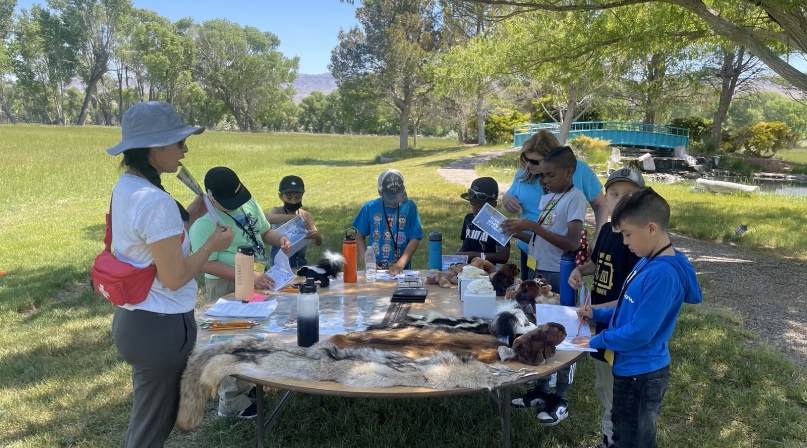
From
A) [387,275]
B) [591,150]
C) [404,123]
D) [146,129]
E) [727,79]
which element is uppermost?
[727,79]

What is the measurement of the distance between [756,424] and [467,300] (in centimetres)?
223

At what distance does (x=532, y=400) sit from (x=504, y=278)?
1046mm

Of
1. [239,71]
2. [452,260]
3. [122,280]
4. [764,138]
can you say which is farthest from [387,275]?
[239,71]

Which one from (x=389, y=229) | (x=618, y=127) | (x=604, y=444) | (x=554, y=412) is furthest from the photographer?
(x=618, y=127)

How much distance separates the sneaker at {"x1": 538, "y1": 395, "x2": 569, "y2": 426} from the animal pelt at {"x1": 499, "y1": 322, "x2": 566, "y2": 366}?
4.52ft

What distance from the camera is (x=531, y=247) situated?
3.98 m

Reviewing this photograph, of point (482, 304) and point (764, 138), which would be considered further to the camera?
point (764, 138)

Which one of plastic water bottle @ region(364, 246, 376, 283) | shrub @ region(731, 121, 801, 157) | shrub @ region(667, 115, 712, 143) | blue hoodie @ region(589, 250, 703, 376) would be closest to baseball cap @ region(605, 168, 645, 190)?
blue hoodie @ region(589, 250, 703, 376)

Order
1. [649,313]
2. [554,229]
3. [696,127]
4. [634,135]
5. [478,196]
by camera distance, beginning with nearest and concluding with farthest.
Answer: [649,313] → [554,229] → [478,196] → [634,135] → [696,127]

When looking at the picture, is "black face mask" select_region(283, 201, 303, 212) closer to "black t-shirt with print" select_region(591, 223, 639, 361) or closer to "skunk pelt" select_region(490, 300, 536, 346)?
"skunk pelt" select_region(490, 300, 536, 346)

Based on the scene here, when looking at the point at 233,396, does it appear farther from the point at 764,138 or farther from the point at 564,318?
the point at 764,138

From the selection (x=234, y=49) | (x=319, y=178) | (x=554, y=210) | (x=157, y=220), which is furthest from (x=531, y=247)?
(x=234, y=49)

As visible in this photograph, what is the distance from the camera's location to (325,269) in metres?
3.80

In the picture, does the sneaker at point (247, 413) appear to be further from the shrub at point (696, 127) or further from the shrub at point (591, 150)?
the shrub at point (696, 127)
